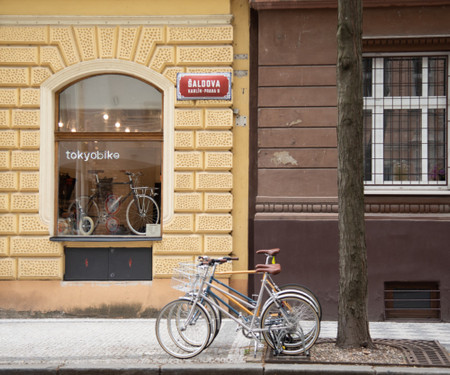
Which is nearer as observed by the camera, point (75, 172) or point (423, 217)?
point (423, 217)

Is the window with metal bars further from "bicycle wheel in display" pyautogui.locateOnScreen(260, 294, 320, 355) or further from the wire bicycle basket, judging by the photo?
the wire bicycle basket

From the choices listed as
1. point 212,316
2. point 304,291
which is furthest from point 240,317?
point 304,291

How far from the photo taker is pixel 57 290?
9227mm

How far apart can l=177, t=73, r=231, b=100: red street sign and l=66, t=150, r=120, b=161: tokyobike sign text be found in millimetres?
1459

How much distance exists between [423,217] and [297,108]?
2.44m

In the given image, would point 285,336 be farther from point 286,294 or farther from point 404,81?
point 404,81

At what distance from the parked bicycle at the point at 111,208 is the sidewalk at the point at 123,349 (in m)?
1.48

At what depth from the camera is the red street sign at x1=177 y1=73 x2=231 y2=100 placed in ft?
30.0

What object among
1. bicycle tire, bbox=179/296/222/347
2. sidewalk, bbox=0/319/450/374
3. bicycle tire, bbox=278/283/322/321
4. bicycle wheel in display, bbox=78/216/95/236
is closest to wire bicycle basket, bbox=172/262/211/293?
bicycle tire, bbox=179/296/222/347

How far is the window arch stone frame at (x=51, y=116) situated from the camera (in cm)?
927

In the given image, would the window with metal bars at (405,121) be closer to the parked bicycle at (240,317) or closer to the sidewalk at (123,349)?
the sidewalk at (123,349)

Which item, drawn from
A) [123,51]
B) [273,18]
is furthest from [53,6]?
[273,18]

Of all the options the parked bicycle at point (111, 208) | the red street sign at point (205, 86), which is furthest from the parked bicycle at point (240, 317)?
the red street sign at point (205, 86)

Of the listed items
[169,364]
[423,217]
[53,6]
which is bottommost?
[169,364]
